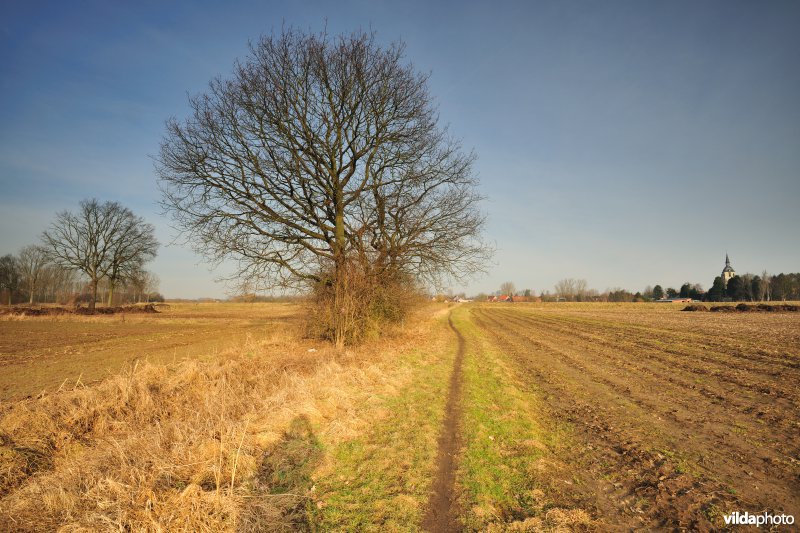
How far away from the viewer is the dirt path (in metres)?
3.80

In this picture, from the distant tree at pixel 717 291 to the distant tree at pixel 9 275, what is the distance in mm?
170609

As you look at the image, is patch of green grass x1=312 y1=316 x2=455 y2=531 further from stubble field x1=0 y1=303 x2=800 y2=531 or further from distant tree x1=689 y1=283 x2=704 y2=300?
distant tree x1=689 y1=283 x2=704 y2=300

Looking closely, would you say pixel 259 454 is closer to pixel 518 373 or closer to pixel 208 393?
pixel 208 393

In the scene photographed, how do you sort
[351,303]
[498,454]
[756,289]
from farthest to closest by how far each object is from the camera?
1. [756,289]
2. [351,303]
3. [498,454]

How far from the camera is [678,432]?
6.18 meters

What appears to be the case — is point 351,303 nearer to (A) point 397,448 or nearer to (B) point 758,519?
(A) point 397,448

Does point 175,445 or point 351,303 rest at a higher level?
point 351,303

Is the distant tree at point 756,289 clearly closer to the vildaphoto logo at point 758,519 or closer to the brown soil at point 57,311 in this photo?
the vildaphoto logo at point 758,519

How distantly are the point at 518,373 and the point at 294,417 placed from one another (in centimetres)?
802

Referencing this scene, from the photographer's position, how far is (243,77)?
13547 millimetres

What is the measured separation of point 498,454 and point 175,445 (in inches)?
177

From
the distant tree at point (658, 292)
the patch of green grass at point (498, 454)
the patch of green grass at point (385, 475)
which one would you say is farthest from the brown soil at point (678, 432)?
the distant tree at point (658, 292)

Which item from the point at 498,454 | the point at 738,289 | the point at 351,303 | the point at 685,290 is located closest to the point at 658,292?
the point at 685,290

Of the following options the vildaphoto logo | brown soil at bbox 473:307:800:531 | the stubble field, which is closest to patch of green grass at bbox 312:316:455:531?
the stubble field
